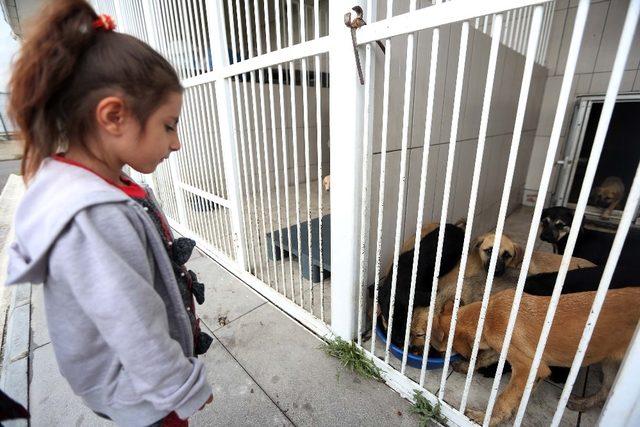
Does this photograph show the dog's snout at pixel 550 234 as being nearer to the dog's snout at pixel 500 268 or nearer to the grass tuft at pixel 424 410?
the dog's snout at pixel 500 268

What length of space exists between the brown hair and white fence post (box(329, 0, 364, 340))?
104 cm

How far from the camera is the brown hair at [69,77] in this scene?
2.31 feet

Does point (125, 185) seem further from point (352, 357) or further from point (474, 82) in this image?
point (474, 82)

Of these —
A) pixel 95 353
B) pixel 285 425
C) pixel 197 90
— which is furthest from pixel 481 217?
pixel 95 353

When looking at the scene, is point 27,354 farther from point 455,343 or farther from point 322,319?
point 455,343

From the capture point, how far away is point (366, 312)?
7.56 feet

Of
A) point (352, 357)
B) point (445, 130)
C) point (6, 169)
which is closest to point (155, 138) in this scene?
point (352, 357)

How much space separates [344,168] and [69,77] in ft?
4.24

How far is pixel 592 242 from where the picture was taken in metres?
2.79

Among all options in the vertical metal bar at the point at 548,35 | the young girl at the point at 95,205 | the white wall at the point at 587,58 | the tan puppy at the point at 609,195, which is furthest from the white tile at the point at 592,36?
the young girl at the point at 95,205

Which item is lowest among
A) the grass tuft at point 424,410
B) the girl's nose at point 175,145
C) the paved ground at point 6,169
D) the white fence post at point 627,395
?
the grass tuft at point 424,410

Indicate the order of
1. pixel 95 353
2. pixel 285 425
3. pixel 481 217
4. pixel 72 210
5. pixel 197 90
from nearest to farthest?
pixel 72 210 → pixel 95 353 → pixel 285 425 → pixel 197 90 → pixel 481 217

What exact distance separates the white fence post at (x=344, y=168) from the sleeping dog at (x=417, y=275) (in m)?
0.22

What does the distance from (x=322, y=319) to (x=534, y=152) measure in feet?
16.5
